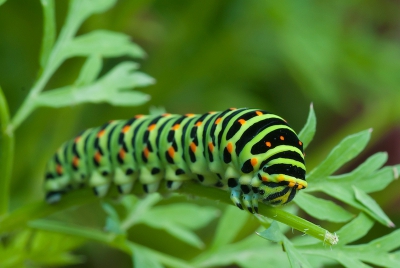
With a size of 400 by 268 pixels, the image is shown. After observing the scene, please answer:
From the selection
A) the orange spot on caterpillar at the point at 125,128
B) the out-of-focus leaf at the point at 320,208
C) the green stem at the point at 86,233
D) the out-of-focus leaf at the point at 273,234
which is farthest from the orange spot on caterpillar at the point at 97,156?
the out-of-focus leaf at the point at 273,234

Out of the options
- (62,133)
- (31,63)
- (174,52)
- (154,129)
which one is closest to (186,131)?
(154,129)

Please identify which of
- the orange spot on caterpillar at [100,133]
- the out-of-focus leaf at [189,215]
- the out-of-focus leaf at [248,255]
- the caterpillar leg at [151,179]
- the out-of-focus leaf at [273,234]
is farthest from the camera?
the out-of-focus leaf at [189,215]

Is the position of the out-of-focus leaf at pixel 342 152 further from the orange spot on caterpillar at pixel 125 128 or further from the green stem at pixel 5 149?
the green stem at pixel 5 149

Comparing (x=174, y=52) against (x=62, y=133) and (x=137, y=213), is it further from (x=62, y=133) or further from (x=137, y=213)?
A: (x=137, y=213)

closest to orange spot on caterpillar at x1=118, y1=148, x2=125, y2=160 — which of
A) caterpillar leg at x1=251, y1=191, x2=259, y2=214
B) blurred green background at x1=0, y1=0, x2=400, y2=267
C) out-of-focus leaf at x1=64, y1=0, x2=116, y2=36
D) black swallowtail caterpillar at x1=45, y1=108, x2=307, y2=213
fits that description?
black swallowtail caterpillar at x1=45, y1=108, x2=307, y2=213

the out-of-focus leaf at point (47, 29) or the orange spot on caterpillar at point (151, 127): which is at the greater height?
the out-of-focus leaf at point (47, 29)

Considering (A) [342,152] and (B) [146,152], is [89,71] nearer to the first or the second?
(B) [146,152]

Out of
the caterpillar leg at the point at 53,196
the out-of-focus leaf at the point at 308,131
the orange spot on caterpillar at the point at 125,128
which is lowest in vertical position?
the caterpillar leg at the point at 53,196
